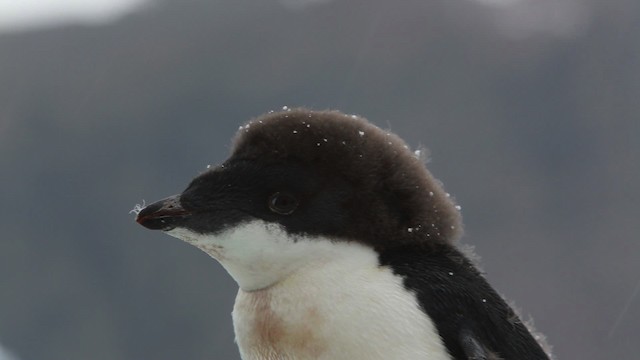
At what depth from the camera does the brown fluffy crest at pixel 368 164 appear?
1468mm

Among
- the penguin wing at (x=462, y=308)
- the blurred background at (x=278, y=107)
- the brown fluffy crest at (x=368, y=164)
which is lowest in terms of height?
the penguin wing at (x=462, y=308)

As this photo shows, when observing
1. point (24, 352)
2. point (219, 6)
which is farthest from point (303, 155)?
point (219, 6)

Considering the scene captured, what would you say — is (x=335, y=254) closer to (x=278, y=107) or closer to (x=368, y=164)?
(x=368, y=164)

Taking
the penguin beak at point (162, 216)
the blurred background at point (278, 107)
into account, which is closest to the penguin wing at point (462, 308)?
the penguin beak at point (162, 216)

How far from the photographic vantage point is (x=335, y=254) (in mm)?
1441

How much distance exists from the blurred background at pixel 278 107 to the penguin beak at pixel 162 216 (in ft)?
28.4

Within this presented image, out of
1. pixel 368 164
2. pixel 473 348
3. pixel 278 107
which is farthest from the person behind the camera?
pixel 278 107

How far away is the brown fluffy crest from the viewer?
147 centimetres

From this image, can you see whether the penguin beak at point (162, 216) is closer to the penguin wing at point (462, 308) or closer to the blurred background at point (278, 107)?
the penguin wing at point (462, 308)

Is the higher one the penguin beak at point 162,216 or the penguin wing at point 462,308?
the penguin wing at point 462,308

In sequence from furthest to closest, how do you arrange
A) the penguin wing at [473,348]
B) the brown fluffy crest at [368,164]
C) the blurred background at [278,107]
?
the blurred background at [278,107] < the brown fluffy crest at [368,164] < the penguin wing at [473,348]

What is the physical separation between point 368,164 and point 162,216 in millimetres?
293

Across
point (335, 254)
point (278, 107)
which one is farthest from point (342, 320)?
point (278, 107)

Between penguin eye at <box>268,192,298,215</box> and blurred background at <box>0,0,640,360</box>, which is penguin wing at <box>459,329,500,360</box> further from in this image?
blurred background at <box>0,0,640,360</box>
